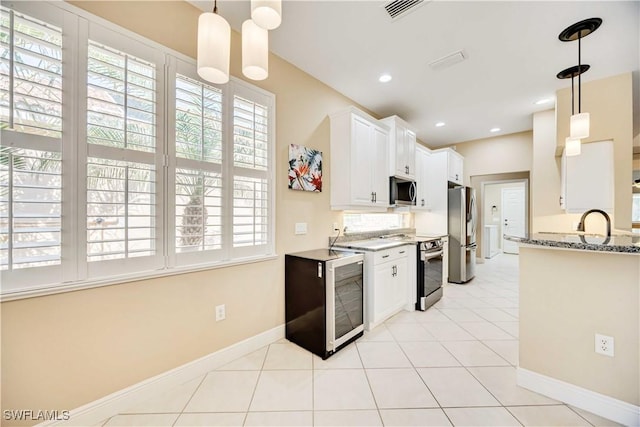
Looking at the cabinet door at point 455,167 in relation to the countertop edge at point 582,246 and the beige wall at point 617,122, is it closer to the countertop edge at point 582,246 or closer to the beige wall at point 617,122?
the beige wall at point 617,122

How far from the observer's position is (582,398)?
1.63 meters

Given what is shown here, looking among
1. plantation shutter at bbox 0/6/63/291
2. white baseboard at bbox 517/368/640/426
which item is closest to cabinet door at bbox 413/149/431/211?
white baseboard at bbox 517/368/640/426

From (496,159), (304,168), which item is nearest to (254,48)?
(304,168)

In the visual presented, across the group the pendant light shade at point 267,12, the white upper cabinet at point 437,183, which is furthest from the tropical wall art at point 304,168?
the white upper cabinet at point 437,183

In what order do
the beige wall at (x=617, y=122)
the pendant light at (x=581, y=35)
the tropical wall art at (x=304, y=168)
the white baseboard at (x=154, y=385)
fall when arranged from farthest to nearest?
the beige wall at (x=617, y=122) → the tropical wall art at (x=304, y=168) → the pendant light at (x=581, y=35) → the white baseboard at (x=154, y=385)

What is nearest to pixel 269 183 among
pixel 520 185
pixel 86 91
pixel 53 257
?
pixel 86 91

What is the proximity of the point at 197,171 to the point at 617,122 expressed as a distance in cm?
442

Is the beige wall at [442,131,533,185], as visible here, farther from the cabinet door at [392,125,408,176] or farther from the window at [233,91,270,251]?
the window at [233,91,270,251]

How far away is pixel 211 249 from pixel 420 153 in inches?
150

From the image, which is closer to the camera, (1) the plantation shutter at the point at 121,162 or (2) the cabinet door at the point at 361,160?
(1) the plantation shutter at the point at 121,162

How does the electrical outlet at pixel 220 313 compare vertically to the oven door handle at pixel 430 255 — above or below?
below

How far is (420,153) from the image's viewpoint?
4473 mm

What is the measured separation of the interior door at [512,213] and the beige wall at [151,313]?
782cm

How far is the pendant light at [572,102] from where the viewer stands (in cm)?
233
